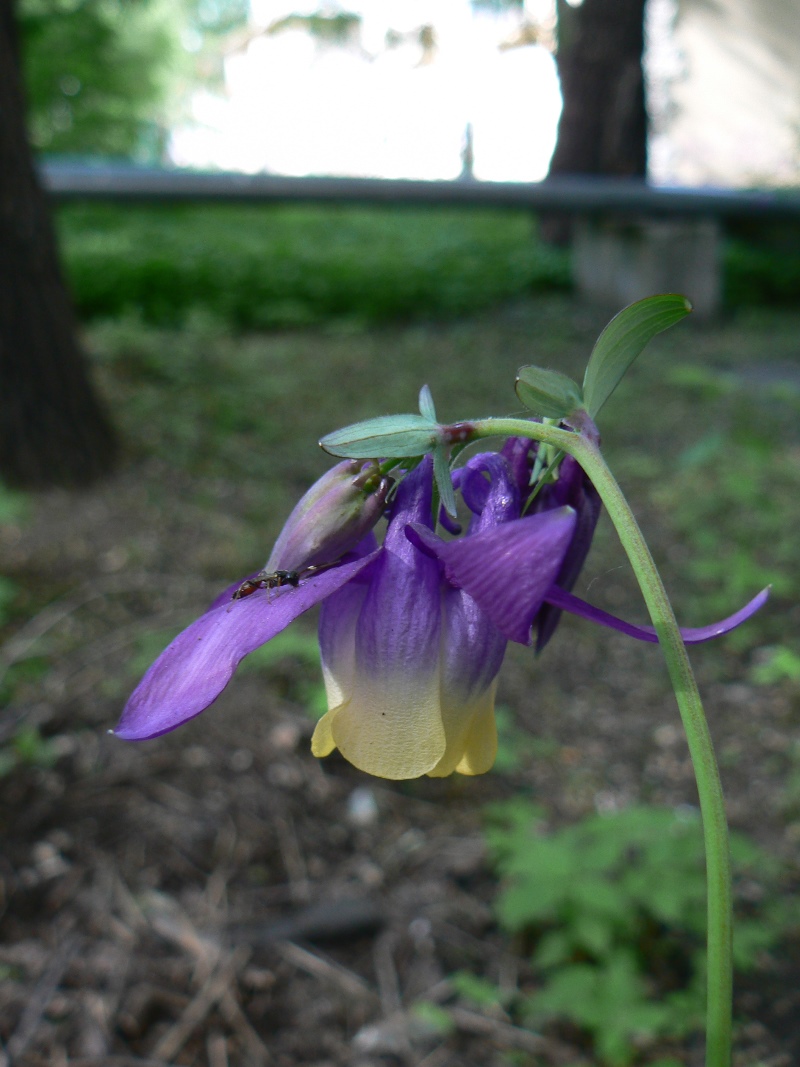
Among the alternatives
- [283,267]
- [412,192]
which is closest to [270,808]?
[412,192]

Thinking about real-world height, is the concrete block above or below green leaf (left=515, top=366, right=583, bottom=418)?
below

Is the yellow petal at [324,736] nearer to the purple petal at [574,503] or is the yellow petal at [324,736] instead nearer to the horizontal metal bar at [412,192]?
the purple petal at [574,503]

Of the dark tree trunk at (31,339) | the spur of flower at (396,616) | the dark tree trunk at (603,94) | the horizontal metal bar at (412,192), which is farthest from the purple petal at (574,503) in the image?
the dark tree trunk at (603,94)

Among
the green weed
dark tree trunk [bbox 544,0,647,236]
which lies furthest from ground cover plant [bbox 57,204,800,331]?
the green weed

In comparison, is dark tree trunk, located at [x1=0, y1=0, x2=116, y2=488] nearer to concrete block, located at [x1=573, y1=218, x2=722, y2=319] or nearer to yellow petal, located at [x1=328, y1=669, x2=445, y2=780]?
yellow petal, located at [x1=328, y1=669, x2=445, y2=780]

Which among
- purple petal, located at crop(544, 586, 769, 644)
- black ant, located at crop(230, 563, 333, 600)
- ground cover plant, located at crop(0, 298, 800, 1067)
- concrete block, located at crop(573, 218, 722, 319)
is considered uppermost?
black ant, located at crop(230, 563, 333, 600)

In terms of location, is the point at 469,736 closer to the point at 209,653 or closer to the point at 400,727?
the point at 400,727

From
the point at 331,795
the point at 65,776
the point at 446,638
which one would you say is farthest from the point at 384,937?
the point at 446,638

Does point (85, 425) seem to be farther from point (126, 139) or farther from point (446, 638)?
point (126, 139)
